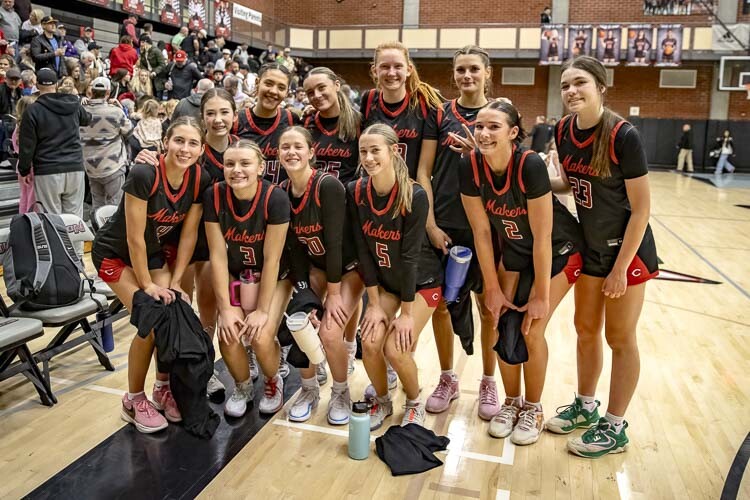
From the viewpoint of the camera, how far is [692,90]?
21312mm

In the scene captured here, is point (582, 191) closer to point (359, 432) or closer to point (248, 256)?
point (359, 432)

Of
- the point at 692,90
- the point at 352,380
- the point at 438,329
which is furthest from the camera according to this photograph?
the point at 692,90

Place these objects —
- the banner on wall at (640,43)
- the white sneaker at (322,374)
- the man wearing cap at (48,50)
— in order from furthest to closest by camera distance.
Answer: the banner on wall at (640,43) < the man wearing cap at (48,50) < the white sneaker at (322,374)

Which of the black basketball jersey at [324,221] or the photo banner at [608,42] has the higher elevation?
the photo banner at [608,42]

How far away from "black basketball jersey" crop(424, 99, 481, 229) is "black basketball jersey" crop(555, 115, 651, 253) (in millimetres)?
559

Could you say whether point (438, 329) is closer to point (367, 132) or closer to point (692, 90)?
point (367, 132)

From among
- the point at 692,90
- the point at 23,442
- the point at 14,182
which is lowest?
the point at 23,442

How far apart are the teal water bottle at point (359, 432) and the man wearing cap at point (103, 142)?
4726 millimetres

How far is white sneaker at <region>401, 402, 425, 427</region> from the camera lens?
336 cm

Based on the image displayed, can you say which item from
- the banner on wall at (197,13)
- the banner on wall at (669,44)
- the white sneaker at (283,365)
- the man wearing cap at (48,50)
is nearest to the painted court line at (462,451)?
the white sneaker at (283,365)

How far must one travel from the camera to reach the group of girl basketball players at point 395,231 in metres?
2.97

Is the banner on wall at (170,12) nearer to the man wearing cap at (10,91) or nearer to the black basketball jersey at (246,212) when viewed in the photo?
the man wearing cap at (10,91)

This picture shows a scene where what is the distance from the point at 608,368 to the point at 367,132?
238 cm

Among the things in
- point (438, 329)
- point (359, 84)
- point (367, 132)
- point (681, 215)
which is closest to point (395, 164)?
point (367, 132)
